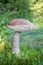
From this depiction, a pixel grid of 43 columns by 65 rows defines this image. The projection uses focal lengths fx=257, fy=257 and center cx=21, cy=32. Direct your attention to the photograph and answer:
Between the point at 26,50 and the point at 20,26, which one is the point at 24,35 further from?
the point at 20,26

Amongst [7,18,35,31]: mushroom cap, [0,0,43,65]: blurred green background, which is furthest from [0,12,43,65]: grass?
[7,18,35,31]: mushroom cap

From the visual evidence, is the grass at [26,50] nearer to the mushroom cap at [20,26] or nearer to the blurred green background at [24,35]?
the blurred green background at [24,35]

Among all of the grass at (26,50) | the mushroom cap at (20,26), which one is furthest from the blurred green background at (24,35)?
the mushroom cap at (20,26)

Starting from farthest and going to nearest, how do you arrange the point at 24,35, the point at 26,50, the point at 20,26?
the point at 24,35 < the point at 26,50 < the point at 20,26

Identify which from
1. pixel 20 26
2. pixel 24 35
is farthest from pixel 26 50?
pixel 20 26

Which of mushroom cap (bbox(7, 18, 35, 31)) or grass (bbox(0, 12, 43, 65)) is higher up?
mushroom cap (bbox(7, 18, 35, 31))

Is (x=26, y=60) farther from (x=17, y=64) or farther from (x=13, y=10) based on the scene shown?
(x=13, y=10)

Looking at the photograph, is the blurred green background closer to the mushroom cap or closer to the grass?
the grass

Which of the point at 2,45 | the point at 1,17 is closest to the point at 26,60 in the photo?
the point at 2,45
